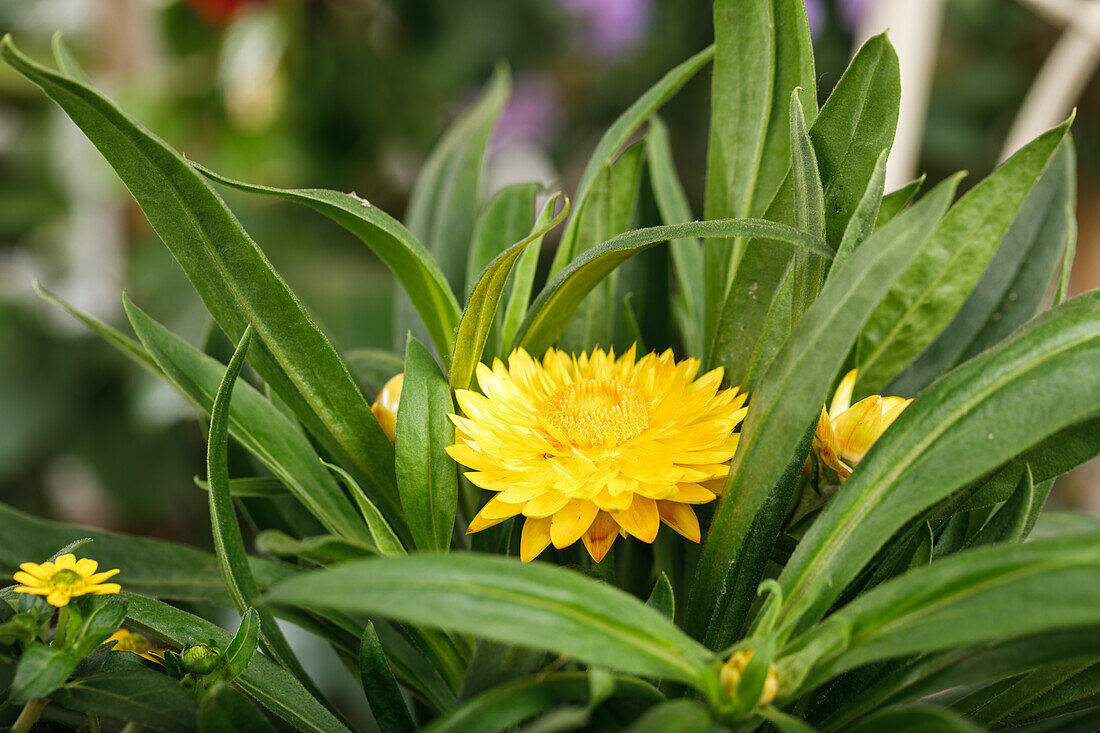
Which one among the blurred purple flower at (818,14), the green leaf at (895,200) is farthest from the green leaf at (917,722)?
the blurred purple flower at (818,14)

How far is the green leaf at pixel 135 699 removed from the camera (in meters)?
0.23

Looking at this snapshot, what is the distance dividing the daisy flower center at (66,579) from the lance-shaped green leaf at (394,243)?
126mm

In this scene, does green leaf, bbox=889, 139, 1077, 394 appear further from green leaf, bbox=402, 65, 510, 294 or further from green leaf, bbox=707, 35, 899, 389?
green leaf, bbox=402, 65, 510, 294

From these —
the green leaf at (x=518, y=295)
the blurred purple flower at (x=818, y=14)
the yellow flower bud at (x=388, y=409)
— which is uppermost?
the blurred purple flower at (x=818, y=14)

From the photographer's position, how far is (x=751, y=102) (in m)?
0.34

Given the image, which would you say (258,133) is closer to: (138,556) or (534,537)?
(138,556)

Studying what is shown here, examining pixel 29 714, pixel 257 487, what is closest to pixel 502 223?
pixel 257 487

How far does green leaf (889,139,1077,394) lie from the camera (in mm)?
394

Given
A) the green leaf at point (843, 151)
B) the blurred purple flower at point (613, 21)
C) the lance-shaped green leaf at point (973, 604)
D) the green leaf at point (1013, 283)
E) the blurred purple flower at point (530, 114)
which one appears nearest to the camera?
the lance-shaped green leaf at point (973, 604)

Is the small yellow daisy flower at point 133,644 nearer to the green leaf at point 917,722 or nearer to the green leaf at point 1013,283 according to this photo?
the green leaf at point 917,722

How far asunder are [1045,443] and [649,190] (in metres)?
0.22

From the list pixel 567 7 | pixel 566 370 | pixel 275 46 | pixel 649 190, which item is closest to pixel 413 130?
pixel 275 46

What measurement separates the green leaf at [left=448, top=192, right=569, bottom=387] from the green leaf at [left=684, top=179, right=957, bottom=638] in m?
0.09

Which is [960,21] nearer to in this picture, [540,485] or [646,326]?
[646,326]
